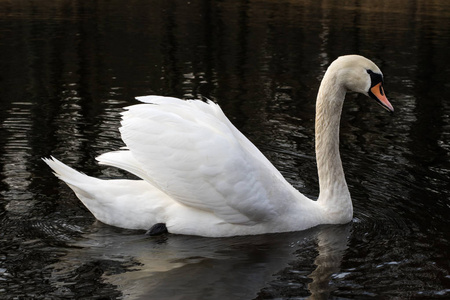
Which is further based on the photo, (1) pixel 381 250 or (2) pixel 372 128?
(2) pixel 372 128

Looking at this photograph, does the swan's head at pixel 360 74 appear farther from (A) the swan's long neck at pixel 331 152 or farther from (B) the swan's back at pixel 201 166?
(B) the swan's back at pixel 201 166

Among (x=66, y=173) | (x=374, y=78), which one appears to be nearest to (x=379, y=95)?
(x=374, y=78)

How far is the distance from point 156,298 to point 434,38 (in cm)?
1658

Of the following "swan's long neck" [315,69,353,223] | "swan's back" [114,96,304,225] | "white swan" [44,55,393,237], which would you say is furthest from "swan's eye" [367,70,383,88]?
"swan's back" [114,96,304,225]

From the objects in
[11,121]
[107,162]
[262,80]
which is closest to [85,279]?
[107,162]

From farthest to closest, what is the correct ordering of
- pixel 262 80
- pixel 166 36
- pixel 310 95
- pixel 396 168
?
pixel 166 36 < pixel 262 80 < pixel 310 95 < pixel 396 168

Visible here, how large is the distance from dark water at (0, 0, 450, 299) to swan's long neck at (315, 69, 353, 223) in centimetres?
21

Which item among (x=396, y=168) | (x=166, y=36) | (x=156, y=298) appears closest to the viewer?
(x=156, y=298)

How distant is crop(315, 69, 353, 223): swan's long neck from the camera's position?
6.92 metres

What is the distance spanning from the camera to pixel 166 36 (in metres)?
19.2

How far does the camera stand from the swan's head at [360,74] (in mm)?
6793

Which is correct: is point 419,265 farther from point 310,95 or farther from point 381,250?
point 310,95

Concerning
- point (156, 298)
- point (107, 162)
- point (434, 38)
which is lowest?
point (434, 38)

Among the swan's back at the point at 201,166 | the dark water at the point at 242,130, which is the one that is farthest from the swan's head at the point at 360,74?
the dark water at the point at 242,130
